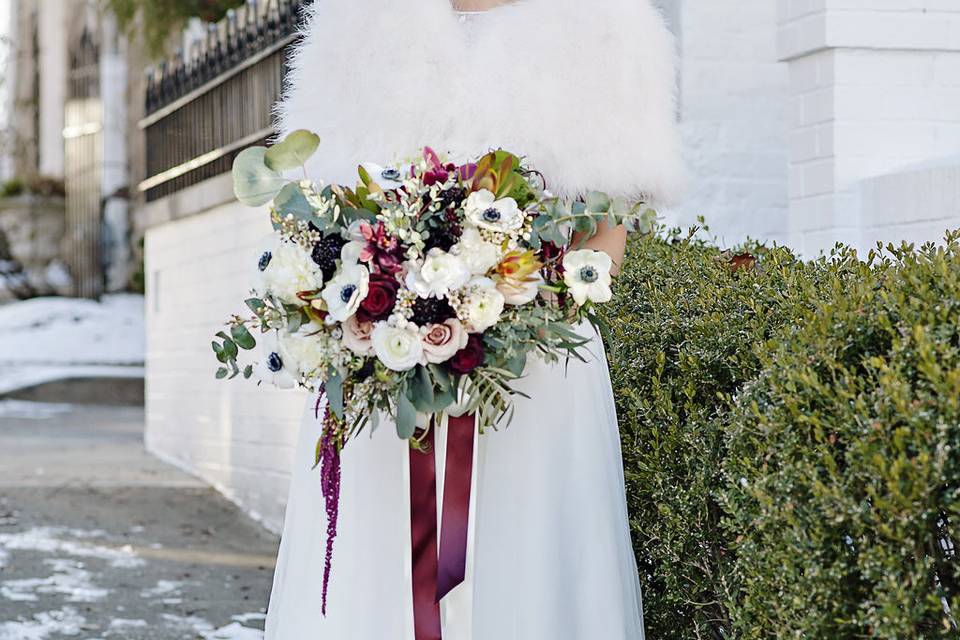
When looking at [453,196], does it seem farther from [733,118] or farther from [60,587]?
[60,587]

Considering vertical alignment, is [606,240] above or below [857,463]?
above

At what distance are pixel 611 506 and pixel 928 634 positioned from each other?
88 centimetres

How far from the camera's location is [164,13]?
1226 centimetres

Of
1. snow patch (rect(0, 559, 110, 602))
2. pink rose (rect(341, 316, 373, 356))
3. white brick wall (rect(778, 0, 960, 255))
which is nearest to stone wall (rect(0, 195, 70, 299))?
snow patch (rect(0, 559, 110, 602))

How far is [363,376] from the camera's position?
9.04 ft

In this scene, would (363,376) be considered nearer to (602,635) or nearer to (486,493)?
(486,493)

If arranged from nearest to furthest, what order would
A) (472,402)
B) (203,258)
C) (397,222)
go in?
(397,222) → (472,402) → (203,258)

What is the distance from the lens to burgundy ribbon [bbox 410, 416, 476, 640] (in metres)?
3.01

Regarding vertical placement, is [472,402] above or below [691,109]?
below

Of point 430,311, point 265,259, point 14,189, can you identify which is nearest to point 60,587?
point 265,259

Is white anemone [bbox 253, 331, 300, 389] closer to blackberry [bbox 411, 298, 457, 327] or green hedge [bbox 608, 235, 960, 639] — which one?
blackberry [bbox 411, 298, 457, 327]

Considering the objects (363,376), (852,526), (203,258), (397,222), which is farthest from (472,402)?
(203,258)

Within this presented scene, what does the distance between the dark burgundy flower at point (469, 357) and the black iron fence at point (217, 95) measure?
3.91m

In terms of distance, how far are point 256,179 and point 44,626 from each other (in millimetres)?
2776
